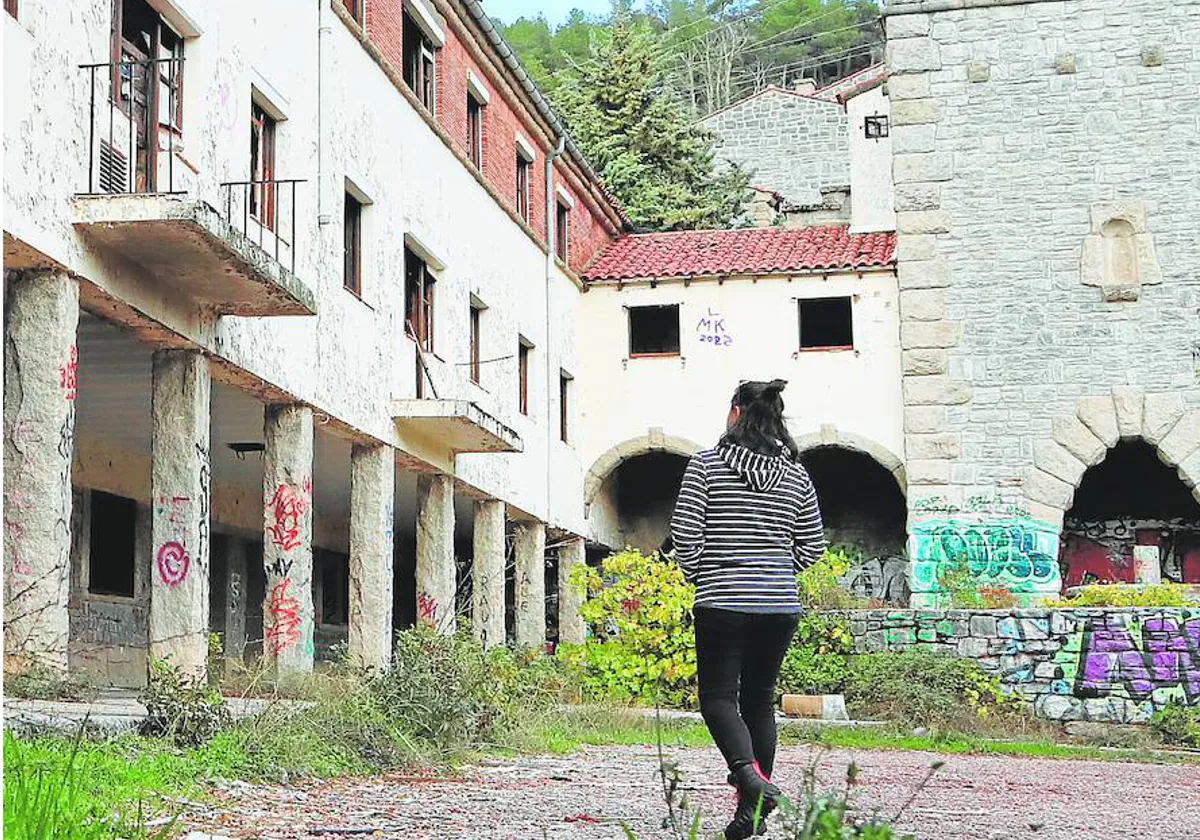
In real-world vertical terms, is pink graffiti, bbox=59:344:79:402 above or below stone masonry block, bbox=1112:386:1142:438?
below

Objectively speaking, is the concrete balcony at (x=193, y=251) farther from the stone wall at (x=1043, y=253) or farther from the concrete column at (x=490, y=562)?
the stone wall at (x=1043, y=253)

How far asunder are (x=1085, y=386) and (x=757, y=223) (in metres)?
15.2

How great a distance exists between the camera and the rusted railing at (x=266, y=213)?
13625 mm

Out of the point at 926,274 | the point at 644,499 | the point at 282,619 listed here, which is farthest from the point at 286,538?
the point at 644,499

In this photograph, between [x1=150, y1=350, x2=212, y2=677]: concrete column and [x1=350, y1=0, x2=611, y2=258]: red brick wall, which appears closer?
[x1=150, y1=350, x2=212, y2=677]: concrete column

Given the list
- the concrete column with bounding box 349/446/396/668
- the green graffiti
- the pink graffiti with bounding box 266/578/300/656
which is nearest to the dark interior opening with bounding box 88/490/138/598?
the concrete column with bounding box 349/446/396/668

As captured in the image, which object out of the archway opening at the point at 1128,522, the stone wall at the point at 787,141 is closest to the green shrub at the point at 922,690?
the archway opening at the point at 1128,522

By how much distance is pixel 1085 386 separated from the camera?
77.5 feet

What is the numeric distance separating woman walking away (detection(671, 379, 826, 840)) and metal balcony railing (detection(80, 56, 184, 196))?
5.90 m

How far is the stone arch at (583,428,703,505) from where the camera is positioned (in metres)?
25.8

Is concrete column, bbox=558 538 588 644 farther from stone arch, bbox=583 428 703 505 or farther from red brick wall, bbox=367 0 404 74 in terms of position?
red brick wall, bbox=367 0 404 74

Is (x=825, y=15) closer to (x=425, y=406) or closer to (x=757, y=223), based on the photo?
(x=757, y=223)

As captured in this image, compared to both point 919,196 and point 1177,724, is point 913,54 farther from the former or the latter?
point 1177,724

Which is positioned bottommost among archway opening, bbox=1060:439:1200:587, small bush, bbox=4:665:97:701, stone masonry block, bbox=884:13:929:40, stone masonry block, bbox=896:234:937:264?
small bush, bbox=4:665:97:701
